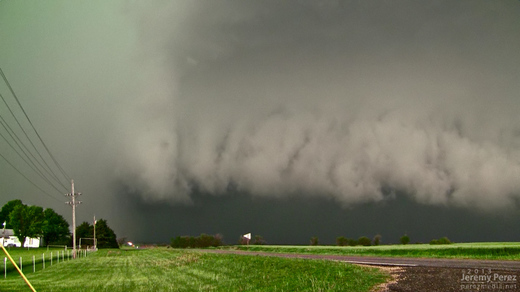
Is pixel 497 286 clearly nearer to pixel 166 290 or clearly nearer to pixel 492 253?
pixel 166 290

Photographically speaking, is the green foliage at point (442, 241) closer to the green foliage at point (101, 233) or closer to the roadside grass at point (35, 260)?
the roadside grass at point (35, 260)

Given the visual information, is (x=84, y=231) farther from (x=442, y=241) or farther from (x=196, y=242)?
(x=442, y=241)

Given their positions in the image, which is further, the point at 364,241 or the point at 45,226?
the point at 45,226

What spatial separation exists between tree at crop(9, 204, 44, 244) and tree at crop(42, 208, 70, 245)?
7.78 m

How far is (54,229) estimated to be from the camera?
179 meters

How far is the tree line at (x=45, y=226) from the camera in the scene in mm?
160875

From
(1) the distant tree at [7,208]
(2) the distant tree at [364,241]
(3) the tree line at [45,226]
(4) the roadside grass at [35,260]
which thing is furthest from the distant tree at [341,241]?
(1) the distant tree at [7,208]

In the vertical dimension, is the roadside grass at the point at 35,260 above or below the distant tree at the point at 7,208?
below

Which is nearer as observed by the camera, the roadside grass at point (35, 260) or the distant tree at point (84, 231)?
the roadside grass at point (35, 260)

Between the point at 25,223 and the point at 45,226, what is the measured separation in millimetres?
6971

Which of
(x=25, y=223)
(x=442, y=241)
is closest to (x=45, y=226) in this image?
(x=25, y=223)

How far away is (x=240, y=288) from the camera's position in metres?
26.3

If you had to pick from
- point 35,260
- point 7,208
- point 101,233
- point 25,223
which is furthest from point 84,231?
point 35,260

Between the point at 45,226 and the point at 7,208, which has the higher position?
the point at 7,208
